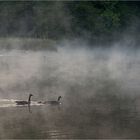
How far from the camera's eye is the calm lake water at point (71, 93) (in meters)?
21.1

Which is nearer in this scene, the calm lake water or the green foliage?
the calm lake water

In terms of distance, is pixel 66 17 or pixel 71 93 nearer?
pixel 71 93

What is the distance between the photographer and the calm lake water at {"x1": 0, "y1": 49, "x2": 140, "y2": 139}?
21062 millimetres

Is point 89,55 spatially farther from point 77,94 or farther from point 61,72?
point 77,94

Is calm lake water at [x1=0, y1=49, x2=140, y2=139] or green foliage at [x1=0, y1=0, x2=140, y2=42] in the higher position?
green foliage at [x1=0, y1=0, x2=140, y2=42]

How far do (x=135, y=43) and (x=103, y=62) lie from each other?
11.9 metres

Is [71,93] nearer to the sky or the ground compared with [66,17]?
nearer to the ground

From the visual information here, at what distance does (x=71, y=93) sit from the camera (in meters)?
29.8

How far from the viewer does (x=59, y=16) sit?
187 ft

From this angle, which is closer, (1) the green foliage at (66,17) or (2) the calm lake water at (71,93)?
(2) the calm lake water at (71,93)

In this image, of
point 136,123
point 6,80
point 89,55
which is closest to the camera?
point 136,123

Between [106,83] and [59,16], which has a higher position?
[59,16]

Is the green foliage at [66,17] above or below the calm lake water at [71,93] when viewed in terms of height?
above

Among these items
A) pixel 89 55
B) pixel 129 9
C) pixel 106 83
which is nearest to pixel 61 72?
pixel 106 83
